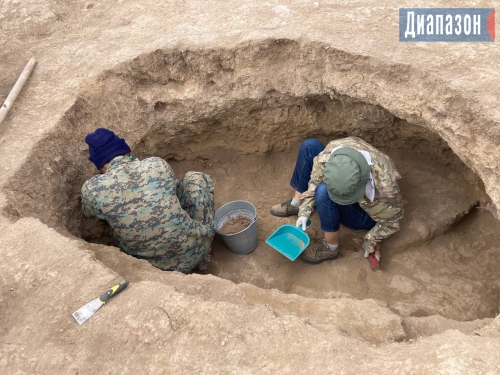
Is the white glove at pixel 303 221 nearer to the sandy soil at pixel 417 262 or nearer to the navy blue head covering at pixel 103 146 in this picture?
the sandy soil at pixel 417 262

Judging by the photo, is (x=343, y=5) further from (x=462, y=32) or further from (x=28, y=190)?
(x=28, y=190)

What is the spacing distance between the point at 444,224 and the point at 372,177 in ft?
3.12

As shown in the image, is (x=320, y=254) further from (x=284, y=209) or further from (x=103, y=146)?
(x=103, y=146)

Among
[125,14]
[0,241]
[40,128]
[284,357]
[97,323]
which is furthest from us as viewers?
[125,14]

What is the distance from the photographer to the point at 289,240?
320cm

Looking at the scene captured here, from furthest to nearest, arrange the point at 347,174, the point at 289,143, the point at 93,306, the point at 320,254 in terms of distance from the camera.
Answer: the point at 289,143 → the point at 320,254 → the point at 347,174 → the point at 93,306

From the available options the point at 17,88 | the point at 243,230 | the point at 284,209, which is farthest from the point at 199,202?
the point at 17,88

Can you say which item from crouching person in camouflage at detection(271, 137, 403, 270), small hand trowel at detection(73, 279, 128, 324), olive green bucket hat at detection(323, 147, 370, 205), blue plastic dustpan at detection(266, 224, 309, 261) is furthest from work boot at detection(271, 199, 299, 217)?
small hand trowel at detection(73, 279, 128, 324)

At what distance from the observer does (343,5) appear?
3492 mm

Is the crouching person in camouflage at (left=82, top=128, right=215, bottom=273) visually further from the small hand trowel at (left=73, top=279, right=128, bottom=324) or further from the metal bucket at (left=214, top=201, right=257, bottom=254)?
the small hand trowel at (left=73, top=279, right=128, bottom=324)

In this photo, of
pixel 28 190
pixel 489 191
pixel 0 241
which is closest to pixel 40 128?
pixel 28 190

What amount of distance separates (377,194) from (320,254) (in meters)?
0.73

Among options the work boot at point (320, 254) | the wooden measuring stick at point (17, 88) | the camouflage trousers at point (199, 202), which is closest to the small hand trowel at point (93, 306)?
the camouflage trousers at point (199, 202)

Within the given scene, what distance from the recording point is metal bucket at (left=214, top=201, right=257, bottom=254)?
3.15 metres
